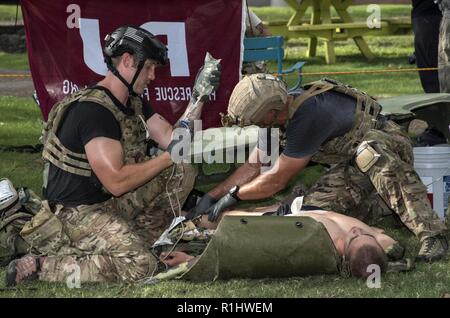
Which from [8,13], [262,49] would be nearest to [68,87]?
[262,49]

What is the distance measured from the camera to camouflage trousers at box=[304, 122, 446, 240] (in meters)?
6.27

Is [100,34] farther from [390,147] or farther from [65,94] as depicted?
[390,147]

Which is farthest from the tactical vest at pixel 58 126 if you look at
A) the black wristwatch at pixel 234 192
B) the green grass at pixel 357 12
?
the green grass at pixel 357 12

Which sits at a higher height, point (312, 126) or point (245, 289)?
point (312, 126)

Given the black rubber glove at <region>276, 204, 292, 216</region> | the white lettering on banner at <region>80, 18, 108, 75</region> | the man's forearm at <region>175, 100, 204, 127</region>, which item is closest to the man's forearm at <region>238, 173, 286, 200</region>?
the black rubber glove at <region>276, 204, 292, 216</region>

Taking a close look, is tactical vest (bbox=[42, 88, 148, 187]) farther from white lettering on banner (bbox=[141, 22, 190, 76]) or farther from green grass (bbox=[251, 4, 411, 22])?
green grass (bbox=[251, 4, 411, 22])

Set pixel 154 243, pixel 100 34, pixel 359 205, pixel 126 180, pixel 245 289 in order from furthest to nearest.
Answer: pixel 100 34 → pixel 359 205 → pixel 154 243 → pixel 126 180 → pixel 245 289

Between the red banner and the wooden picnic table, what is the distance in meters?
7.74

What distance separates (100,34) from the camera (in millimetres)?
9125

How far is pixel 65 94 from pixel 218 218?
10.6 feet

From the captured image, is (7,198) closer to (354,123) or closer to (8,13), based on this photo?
(354,123)

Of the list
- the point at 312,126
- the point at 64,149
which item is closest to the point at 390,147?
the point at 312,126

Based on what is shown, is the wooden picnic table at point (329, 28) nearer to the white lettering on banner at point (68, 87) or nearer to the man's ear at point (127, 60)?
the white lettering on banner at point (68, 87)

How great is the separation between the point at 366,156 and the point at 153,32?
338 centimetres
